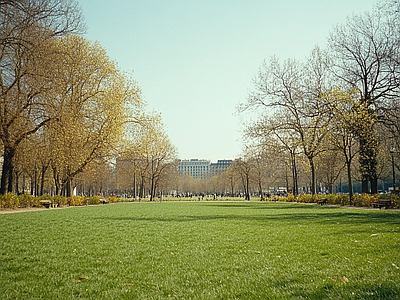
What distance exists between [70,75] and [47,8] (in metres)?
15.1

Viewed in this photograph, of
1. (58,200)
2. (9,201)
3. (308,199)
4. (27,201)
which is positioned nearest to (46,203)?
(27,201)

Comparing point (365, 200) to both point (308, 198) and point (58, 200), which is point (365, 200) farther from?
point (58, 200)

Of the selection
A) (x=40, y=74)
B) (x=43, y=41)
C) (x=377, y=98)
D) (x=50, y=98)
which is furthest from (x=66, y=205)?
(x=377, y=98)

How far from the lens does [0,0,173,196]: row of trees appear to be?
47.6 feet

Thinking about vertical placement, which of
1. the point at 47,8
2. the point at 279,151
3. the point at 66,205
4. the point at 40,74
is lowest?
the point at 66,205

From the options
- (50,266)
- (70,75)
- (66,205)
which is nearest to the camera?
(50,266)

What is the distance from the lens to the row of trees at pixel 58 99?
14516mm

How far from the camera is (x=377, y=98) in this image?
29.5 meters

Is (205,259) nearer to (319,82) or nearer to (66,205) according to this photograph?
(66,205)

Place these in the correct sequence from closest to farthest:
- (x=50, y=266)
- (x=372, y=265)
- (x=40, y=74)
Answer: (x=372, y=265)
(x=50, y=266)
(x=40, y=74)

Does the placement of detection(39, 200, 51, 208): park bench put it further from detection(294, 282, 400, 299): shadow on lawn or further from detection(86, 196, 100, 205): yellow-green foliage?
detection(294, 282, 400, 299): shadow on lawn

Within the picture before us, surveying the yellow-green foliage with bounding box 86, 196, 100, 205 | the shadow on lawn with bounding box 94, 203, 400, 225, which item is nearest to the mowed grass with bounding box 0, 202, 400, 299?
the shadow on lawn with bounding box 94, 203, 400, 225

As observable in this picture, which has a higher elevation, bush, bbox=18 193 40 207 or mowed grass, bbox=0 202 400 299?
bush, bbox=18 193 40 207

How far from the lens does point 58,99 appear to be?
26656mm
